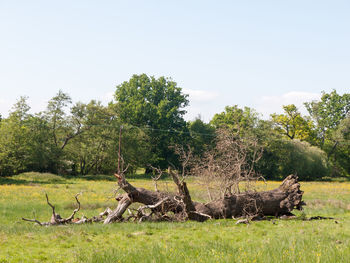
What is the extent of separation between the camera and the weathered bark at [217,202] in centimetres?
1850

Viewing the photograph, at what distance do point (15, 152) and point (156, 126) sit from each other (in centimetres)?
2829

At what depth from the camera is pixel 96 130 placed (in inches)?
2520

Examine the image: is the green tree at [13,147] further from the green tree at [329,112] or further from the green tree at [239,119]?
the green tree at [329,112]

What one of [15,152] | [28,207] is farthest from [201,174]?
[15,152]

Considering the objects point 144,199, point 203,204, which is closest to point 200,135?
point 203,204

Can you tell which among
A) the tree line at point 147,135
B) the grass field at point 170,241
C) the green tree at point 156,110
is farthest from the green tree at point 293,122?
the grass field at point 170,241

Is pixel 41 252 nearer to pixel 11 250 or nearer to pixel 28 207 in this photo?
pixel 11 250

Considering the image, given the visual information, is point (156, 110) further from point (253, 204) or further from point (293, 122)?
point (253, 204)

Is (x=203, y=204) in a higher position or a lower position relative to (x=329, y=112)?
lower

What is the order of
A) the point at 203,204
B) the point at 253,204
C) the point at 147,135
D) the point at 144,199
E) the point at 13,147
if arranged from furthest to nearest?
the point at 147,135
the point at 13,147
the point at 253,204
the point at 203,204
the point at 144,199

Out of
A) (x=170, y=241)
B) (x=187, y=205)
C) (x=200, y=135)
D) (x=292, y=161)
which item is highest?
(x=200, y=135)

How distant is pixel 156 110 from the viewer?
7225 cm

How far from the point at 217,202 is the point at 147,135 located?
50567 millimetres

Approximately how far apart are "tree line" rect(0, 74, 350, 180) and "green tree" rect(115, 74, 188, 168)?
0.59 feet
